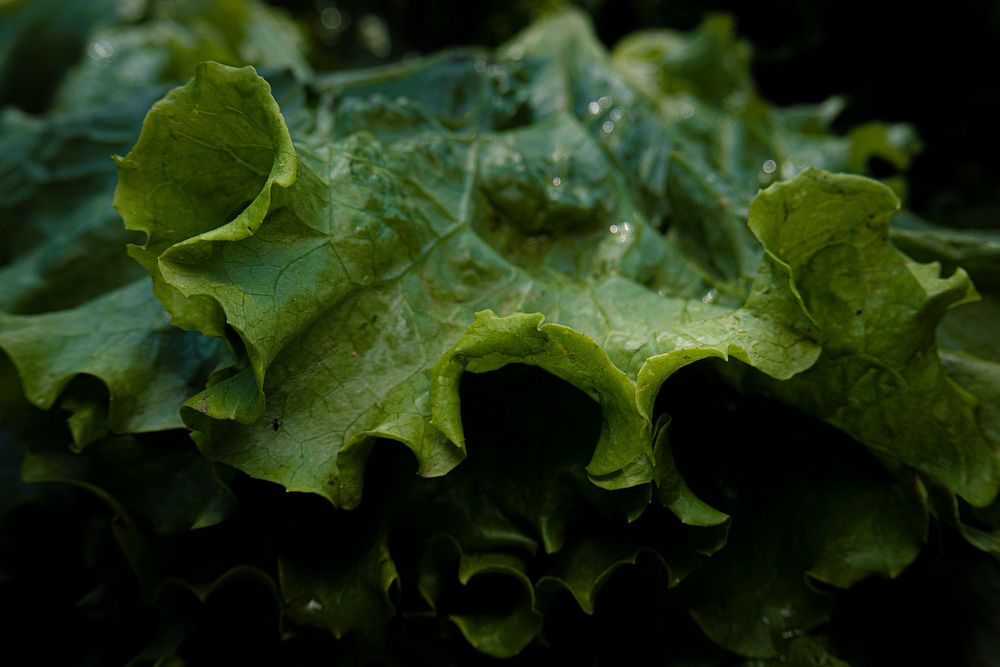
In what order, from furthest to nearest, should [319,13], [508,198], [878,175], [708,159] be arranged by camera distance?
[319,13] < [878,175] < [708,159] < [508,198]

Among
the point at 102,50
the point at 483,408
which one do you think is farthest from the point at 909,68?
the point at 102,50

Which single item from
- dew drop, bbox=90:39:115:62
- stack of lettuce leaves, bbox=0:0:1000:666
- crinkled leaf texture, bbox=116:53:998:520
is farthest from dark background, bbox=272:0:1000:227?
dew drop, bbox=90:39:115:62

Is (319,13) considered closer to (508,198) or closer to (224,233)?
(508,198)

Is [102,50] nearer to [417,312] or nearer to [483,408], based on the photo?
[417,312]

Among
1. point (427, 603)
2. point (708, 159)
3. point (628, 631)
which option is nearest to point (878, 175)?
point (708, 159)

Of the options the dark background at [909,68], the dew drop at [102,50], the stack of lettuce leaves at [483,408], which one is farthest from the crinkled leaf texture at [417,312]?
the dark background at [909,68]

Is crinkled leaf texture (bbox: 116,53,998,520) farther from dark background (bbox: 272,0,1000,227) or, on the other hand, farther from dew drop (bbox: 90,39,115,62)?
dark background (bbox: 272,0,1000,227)

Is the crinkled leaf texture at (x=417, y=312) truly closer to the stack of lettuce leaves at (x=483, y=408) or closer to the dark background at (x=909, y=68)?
the stack of lettuce leaves at (x=483, y=408)
